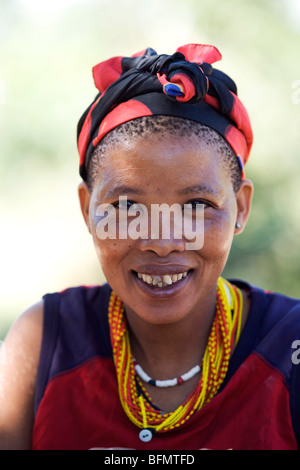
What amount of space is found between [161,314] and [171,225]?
33cm

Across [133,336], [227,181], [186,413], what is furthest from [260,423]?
[227,181]

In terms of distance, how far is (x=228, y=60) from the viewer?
5.70 metres

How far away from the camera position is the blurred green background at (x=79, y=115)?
5332mm

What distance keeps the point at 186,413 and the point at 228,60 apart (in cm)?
440

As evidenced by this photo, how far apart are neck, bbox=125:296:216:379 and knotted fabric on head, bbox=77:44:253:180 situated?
0.64 metres

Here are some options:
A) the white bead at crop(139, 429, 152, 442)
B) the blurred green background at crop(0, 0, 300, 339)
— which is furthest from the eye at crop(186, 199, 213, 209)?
the blurred green background at crop(0, 0, 300, 339)

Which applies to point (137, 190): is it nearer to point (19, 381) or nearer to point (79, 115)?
point (19, 381)

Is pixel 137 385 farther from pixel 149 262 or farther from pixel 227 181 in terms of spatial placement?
pixel 227 181

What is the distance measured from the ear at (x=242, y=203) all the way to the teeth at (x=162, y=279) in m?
0.38

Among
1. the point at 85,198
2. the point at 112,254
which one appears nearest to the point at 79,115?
the point at 85,198

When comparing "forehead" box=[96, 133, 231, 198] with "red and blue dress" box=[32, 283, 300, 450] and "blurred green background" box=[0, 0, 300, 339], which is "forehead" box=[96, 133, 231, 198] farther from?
"blurred green background" box=[0, 0, 300, 339]

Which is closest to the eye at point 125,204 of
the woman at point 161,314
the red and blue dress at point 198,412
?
the woman at point 161,314

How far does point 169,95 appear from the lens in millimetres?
1908

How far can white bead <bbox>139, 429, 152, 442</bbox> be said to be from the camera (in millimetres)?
2045
